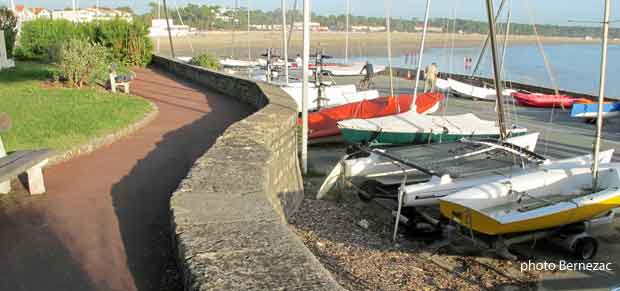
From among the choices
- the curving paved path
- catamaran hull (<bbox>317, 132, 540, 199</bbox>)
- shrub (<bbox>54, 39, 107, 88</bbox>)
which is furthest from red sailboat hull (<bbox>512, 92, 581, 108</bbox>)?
the curving paved path

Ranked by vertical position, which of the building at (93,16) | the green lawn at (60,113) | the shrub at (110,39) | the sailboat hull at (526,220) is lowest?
the sailboat hull at (526,220)

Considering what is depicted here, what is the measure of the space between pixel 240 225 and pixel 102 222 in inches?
76.2

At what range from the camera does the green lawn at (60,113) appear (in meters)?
8.15

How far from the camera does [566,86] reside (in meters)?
37.2

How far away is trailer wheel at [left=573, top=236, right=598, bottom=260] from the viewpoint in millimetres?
7363

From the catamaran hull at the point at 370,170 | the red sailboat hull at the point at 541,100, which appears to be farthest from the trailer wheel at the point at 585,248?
the red sailboat hull at the point at 541,100

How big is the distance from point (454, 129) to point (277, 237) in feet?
34.9

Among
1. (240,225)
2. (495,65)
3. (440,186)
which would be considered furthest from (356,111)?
(240,225)

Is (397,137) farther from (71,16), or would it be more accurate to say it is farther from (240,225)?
(71,16)

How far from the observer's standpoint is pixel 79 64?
14.6m

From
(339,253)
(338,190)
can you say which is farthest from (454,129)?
(339,253)

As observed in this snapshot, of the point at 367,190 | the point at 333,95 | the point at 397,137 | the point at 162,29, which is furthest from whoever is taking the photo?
the point at 162,29

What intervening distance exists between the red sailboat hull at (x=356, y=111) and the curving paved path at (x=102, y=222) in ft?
19.6

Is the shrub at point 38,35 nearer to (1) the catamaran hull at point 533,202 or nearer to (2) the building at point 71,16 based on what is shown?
(2) the building at point 71,16
